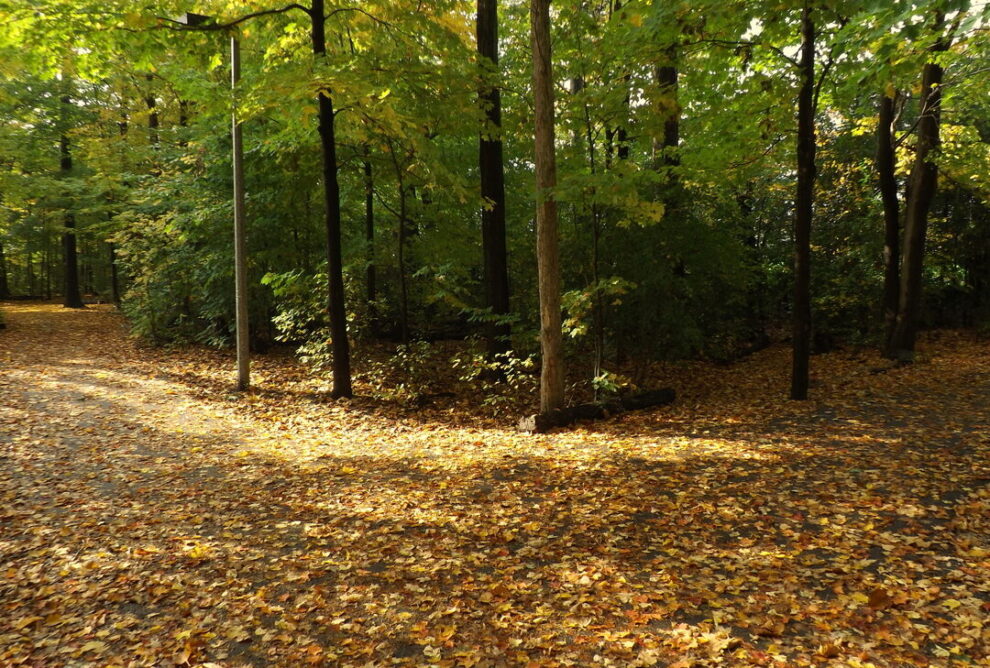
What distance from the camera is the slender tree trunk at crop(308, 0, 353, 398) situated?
9.84 metres

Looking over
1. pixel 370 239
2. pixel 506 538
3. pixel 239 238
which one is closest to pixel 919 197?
pixel 370 239

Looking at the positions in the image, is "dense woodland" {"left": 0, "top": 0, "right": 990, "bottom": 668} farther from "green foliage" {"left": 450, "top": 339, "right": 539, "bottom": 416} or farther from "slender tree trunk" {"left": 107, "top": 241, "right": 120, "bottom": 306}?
"slender tree trunk" {"left": 107, "top": 241, "right": 120, "bottom": 306}

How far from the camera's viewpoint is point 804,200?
30.0ft

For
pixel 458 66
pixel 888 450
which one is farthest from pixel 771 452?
pixel 458 66

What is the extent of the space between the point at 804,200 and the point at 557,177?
394 centimetres

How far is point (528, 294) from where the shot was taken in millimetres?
12273

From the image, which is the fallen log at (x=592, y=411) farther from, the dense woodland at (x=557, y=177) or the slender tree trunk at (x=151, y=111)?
the slender tree trunk at (x=151, y=111)

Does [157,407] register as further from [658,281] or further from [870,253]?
[870,253]

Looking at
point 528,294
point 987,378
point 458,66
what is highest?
point 458,66

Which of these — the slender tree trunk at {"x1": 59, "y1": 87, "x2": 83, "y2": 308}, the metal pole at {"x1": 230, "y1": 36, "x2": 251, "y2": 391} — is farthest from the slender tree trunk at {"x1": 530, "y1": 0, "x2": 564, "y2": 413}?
the slender tree trunk at {"x1": 59, "y1": 87, "x2": 83, "y2": 308}

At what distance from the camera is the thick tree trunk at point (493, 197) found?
35.2ft

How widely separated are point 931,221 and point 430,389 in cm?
1290

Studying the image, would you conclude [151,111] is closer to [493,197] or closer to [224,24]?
[224,24]

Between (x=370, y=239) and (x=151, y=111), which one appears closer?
(x=370, y=239)
